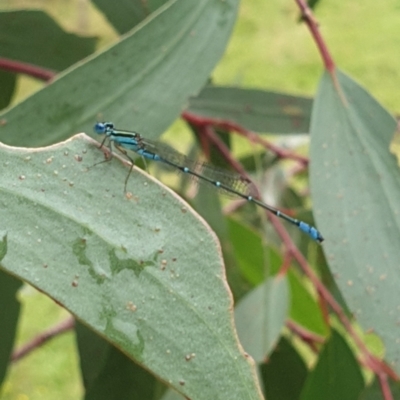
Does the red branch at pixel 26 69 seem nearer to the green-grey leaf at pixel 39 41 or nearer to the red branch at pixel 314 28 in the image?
the green-grey leaf at pixel 39 41

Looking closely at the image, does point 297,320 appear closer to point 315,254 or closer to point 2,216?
point 315,254

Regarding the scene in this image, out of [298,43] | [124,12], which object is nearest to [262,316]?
[124,12]

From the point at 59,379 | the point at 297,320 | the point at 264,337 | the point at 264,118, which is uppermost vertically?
the point at 264,118

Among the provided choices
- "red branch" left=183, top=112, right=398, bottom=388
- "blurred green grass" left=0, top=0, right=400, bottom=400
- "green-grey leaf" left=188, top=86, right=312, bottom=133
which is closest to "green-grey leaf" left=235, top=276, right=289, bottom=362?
"red branch" left=183, top=112, right=398, bottom=388

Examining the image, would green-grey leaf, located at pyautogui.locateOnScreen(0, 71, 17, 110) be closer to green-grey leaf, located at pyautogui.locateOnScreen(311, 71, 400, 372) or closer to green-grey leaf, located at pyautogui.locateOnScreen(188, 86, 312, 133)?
green-grey leaf, located at pyautogui.locateOnScreen(188, 86, 312, 133)

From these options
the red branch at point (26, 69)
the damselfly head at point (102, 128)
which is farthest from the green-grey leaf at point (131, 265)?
the red branch at point (26, 69)

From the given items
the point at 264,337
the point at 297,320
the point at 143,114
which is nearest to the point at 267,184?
the point at 297,320

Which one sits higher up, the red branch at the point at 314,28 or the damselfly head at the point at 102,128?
the red branch at the point at 314,28
